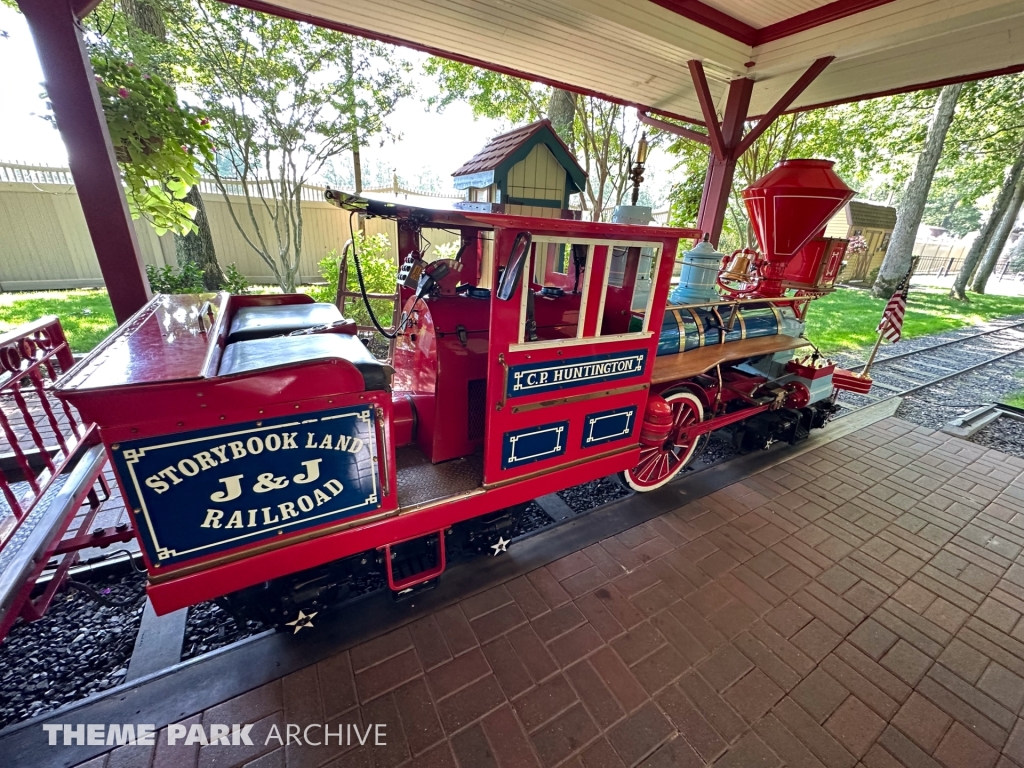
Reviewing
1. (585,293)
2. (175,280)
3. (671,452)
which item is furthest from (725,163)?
(175,280)

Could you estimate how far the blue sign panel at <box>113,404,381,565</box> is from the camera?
1.87 m

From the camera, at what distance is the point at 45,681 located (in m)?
2.42

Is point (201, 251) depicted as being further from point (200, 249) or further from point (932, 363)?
point (932, 363)

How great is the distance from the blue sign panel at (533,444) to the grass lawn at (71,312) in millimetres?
6669

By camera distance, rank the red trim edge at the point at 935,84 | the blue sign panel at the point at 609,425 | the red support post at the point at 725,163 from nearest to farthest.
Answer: the blue sign panel at the point at 609,425, the red trim edge at the point at 935,84, the red support post at the point at 725,163

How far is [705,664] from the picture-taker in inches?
105

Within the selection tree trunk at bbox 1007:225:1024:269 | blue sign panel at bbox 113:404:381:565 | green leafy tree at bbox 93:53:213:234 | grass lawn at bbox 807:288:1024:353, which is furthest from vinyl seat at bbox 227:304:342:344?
tree trunk at bbox 1007:225:1024:269

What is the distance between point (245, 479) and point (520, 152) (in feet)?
10.1

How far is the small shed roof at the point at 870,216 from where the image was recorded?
2269 cm

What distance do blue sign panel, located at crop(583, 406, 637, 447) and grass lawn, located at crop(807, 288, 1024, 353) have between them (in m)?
8.34

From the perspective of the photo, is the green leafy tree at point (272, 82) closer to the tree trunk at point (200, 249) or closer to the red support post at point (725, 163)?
the tree trunk at point (200, 249)

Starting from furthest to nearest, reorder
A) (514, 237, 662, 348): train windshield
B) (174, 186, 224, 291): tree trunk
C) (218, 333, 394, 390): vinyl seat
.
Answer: (174, 186, 224, 291): tree trunk, (514, 237, 662, 348): train windshield, (218, 333, 394, 390): vinyl seat

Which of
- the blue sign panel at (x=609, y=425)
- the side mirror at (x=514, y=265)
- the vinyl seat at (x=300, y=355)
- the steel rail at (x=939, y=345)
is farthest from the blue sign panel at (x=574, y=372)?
the steel rail at (x=939, y=345)

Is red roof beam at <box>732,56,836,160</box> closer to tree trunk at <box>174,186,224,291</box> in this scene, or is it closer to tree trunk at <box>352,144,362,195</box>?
tree trunk at <box>352,144,362,195</box>
